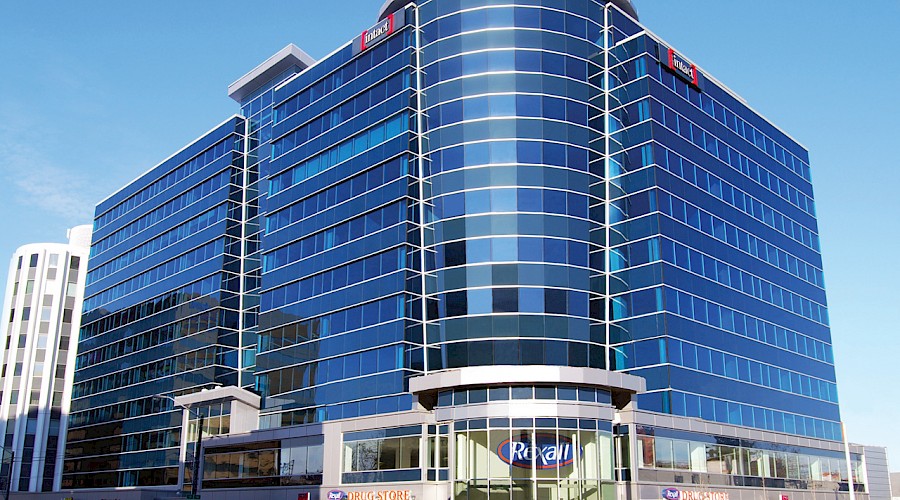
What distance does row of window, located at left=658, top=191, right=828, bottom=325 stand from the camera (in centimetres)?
6478

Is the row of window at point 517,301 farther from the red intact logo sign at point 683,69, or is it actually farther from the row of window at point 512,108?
the red intact logo sign at point 683,69

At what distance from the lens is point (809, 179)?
Result: 284 feet

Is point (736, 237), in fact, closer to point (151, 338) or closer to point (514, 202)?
point (514, 202)

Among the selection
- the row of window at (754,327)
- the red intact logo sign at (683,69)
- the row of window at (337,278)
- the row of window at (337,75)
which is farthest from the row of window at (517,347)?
the red intact logo sign at (683,69)

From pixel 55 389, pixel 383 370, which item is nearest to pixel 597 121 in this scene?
pixel 383 370

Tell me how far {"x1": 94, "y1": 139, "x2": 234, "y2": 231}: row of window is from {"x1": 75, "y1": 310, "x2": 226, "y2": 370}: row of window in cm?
1593

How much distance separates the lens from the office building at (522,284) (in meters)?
57.8

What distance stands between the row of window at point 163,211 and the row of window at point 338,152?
1039cm

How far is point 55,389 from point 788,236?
93424mm

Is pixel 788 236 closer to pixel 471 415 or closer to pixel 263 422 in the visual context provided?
pixel 471 415

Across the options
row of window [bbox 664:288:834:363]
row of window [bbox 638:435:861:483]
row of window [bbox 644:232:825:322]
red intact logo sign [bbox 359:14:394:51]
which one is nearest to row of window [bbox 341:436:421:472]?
row of window [bbox 638:435:861:483]

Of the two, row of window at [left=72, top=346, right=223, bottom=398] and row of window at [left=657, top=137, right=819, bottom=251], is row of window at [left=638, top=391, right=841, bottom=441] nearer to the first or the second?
row of window at [left=657, top=137, right=819, bottom=251]

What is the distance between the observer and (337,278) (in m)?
68.4

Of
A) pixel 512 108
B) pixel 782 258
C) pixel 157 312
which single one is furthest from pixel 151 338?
pixel 782 258
